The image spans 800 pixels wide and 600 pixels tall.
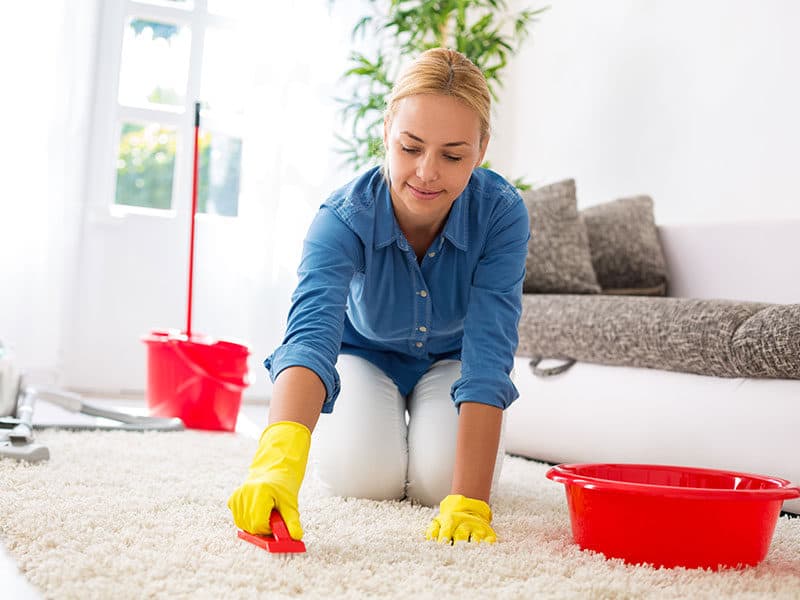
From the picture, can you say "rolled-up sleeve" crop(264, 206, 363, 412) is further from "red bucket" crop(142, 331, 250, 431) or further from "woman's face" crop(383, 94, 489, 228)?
"red bucket" crop(142, 331, 250, 431)

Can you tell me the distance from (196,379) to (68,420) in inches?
14.9

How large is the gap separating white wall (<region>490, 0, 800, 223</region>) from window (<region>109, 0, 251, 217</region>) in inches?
45.1

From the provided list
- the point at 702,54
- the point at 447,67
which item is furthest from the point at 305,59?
the point at 447,67

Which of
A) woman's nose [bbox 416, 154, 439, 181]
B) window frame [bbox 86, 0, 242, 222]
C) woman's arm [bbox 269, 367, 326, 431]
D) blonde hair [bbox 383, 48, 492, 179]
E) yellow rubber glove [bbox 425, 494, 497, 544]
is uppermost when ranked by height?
window frame [bbox 86, 0, 242, 222]

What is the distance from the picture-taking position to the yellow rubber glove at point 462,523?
129cm

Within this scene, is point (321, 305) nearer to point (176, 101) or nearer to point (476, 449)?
point (476, 449)

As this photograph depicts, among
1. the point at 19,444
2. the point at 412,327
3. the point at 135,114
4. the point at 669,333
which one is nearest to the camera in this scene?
the point at 412,327

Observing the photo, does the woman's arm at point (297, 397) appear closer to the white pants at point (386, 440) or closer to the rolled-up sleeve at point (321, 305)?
the rolled-up sleeve at point (321, 305)

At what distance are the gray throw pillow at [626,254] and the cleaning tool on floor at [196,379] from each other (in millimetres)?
1160

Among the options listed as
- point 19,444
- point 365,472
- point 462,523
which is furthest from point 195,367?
point 462,523

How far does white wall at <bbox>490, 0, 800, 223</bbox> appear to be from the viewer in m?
3.00

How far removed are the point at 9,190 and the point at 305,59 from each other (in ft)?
4.19

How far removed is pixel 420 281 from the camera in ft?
5.14

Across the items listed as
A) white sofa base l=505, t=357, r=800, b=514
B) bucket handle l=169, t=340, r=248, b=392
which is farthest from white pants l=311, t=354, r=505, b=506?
bucket handle l=169, t=340, r=248, b=392
